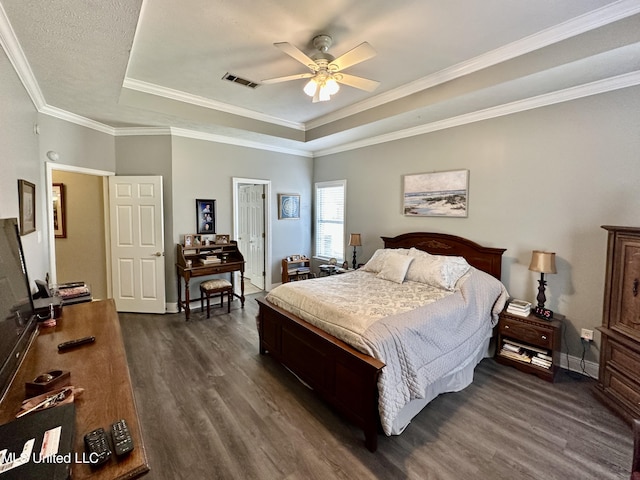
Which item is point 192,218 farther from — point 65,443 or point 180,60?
point 65,443

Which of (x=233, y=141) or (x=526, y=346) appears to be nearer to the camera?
(x=526, y=346)

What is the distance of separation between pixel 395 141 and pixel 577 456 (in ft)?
12.8

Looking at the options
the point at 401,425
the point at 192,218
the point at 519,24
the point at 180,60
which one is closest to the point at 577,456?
the point at 401,425

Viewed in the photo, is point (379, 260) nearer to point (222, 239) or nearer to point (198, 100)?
point (222, 239)

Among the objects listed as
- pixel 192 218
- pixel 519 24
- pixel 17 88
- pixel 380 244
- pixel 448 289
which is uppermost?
pixel 519 24

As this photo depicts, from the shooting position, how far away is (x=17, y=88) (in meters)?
2.31

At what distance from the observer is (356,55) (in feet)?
7.30

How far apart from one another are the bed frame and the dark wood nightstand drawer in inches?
22.8

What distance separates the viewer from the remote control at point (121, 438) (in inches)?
36.5

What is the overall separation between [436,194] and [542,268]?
1.55 meters

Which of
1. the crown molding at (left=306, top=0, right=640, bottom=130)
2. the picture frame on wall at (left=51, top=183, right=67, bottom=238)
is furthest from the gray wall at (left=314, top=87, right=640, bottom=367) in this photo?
the picture frame on wall at (left=51, top=183, right=67, bottom=238)

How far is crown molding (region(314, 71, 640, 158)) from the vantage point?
2570 mm

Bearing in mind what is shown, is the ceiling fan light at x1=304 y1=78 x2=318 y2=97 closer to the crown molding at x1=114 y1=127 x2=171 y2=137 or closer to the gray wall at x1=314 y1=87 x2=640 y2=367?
the gray wall at x1=314 y1=87 x2=640 y2=367

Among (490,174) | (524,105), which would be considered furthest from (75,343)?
(524,105)
